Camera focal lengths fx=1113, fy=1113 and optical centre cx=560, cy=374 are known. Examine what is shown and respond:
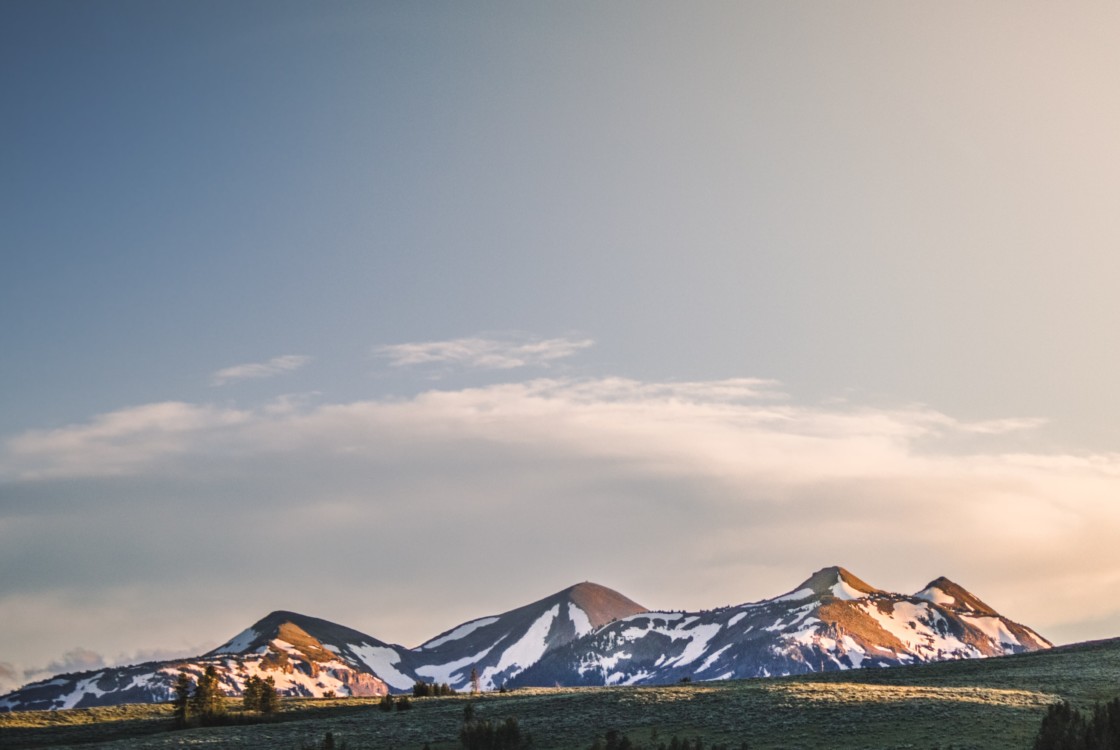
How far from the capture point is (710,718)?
204 feet

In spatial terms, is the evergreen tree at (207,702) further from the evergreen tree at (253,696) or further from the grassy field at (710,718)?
the evergreen tree at (253,696)

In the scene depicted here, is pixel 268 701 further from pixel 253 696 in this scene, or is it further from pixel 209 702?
pixel 209 702

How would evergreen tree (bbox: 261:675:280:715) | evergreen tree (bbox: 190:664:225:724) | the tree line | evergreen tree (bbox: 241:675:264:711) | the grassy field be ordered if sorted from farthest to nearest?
evergreen tree (bbox: 241:675:264:711) < evergreen tree (bbox: 261:675:280:715) < evergreen tree (bbox: 190:664:225:724) < the tree line < the grassy field

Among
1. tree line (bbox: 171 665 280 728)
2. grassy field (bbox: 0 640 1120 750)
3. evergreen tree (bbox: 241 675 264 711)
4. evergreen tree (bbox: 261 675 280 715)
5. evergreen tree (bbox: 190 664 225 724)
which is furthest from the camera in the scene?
evergreen tree (bbox: 241 675 264 711)

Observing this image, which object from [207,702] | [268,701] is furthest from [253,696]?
[207,702]

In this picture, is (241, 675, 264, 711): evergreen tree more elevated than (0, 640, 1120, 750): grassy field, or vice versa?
(241, 675, 264, 711): evergreen tree

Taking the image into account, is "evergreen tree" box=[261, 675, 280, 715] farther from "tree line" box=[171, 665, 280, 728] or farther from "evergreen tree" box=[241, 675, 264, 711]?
"evergreen tree" box=[241, 675, 264, 711]

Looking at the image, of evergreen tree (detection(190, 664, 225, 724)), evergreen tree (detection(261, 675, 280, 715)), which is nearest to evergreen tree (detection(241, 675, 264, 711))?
evergreen tree (detection(261, 675, 280, 715))

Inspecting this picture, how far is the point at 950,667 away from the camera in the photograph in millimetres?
92688

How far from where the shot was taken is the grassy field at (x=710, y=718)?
55531 mm

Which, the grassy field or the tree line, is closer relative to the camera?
the grassy field

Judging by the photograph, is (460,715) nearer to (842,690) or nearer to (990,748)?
(842,690)

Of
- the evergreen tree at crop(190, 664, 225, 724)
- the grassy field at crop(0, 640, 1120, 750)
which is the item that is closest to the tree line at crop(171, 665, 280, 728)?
the evergreen tree at crop(190, 664, 225, 724)

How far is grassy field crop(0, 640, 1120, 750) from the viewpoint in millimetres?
55531
